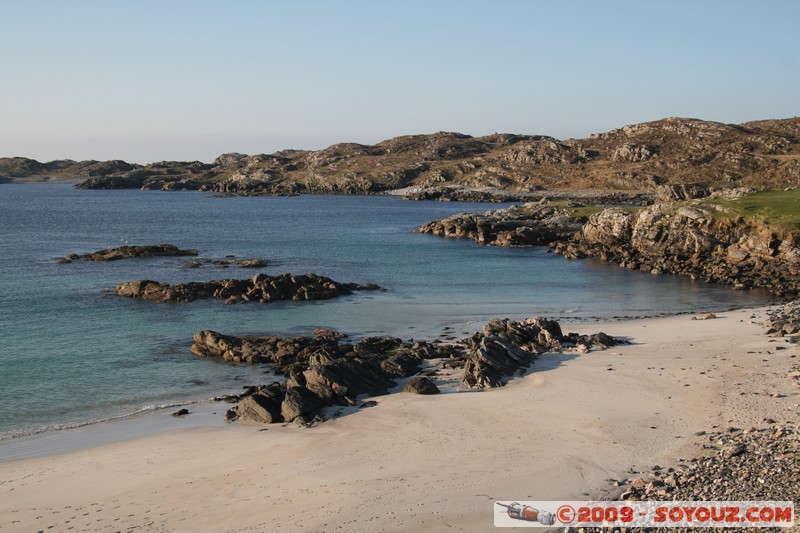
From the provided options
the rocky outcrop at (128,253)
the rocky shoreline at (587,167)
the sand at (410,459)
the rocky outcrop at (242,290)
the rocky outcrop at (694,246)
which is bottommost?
the sand at (410,459)

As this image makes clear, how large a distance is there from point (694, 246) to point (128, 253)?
48723 millimetres

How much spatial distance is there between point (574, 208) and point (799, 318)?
5475cm

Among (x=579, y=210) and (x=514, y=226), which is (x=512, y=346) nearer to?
(x=514, y=226)

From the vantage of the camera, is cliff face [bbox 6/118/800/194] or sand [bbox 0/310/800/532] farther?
cliff face [bbox 6/118/800/194]

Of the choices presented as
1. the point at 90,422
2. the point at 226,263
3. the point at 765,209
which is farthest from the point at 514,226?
the point at 90,422

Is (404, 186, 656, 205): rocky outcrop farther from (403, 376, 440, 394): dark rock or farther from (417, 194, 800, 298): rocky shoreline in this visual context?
(403, 376, 440, 394): dark rock

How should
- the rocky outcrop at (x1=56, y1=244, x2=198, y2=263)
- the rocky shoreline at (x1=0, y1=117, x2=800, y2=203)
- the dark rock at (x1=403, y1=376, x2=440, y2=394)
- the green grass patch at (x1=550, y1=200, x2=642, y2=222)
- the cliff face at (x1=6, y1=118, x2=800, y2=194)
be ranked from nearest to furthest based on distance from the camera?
the dark rock at (x1=403, y1=376, x2=440, y2=394) < the rocky outcrop at (x1=56, y1=244, x2=198, y2=263) < the green grass patch at (x1=550, y1=200, x2=642, y2=222) < the cliff face at (x1=6, y1=118, x2=800, y2=194) < the rocky shoreline at (x1=0, y1=117, x2=800, y2=203)

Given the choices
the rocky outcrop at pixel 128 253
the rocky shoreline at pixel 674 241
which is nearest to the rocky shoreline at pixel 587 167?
the rocky shoreline at pixel 674 241

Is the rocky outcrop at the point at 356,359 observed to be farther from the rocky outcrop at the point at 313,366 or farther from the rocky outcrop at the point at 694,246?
the rocky outcrop at the point at 694,246

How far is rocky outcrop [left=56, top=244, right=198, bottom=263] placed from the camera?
62.4 metres

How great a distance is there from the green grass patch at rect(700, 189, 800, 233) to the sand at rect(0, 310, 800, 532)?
97.9 ft

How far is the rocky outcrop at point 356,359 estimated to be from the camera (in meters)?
23.9

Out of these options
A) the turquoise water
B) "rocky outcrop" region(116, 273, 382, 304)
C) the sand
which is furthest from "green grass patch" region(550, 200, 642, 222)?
the sand

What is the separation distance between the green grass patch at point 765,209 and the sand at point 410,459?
29.8 m
